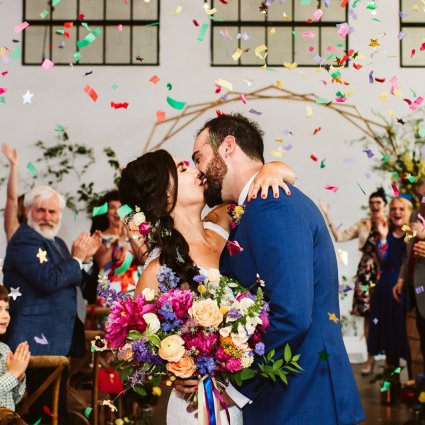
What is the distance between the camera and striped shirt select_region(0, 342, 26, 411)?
12.6 feet

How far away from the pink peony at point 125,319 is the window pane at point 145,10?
8.61 m

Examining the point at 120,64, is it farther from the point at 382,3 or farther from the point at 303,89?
the point at 382,3

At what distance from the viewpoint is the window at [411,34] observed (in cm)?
1075

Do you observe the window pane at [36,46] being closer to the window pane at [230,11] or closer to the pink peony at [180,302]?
the window pane at [230,11]

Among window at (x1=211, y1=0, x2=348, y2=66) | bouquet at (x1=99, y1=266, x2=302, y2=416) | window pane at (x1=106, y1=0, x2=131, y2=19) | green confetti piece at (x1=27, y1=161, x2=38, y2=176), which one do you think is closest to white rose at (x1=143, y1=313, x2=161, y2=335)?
bouquet at (x1=99, y1=266, x2=302, y2=416)

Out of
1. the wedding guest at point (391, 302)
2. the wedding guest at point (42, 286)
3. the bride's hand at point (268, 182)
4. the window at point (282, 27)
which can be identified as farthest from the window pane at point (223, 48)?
the bride's hand at point (268, 182)

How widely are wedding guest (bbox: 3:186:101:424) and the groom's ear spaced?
2522 millimetres

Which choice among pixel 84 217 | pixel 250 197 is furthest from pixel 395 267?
pixel 250 197

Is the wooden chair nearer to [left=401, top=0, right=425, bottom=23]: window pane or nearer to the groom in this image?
the groom

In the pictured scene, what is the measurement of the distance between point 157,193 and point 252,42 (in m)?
8.24

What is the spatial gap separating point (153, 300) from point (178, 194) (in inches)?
20.4

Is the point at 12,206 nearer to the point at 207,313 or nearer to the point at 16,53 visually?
the point at 207,313

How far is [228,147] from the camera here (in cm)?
269

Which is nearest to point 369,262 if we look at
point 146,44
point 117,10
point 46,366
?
point 146,44
